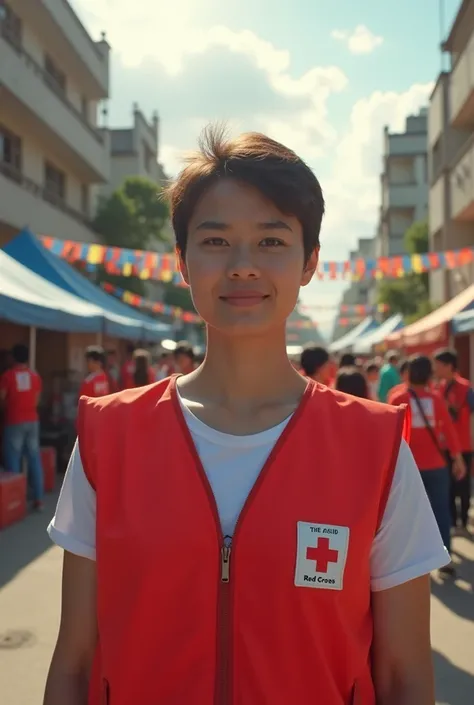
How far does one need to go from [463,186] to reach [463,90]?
2256 mm

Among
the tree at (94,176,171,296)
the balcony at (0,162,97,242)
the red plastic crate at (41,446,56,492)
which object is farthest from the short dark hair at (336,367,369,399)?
the tree at (94,176,171,296)

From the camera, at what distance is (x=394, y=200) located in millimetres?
45062

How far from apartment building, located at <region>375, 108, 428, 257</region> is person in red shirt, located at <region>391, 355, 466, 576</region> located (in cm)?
3995

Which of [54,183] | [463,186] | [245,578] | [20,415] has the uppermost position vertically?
[54,183]

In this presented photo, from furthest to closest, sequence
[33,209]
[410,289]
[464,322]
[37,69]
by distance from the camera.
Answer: [410,289] < [33,209] < [37,69] < [464,322]

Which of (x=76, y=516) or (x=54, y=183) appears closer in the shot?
(x=76, y=516)

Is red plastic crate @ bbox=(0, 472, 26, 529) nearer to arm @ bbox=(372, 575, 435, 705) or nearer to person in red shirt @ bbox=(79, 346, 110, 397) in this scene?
person in red shirt @ bbox=(79, 346, 110, 397)

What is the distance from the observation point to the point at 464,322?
1014 cm

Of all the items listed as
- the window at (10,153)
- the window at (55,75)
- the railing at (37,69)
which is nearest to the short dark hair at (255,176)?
the railing at (37,69)

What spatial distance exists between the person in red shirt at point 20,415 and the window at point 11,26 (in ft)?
29.2

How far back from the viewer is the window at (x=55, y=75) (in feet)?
59.8

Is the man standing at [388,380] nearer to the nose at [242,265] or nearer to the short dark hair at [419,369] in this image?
the short dark hair at [419,369]

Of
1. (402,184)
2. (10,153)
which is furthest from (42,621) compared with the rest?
(402,184)

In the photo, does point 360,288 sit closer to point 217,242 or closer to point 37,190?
point 37,190
